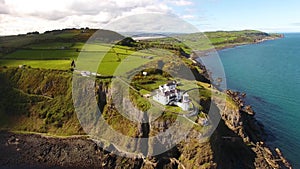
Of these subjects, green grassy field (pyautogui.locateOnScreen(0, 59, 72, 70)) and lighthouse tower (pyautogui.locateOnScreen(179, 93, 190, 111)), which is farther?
green grassy field (pyautogui.locateOnScreen(0, 59, 72, 70))

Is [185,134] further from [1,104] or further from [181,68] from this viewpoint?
[1,104]

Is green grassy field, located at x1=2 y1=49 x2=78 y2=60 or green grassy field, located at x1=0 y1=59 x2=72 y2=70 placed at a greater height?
green grassy field, located at x1=2 y1=49 x2=78 y2=60

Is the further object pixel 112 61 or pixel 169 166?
pixel 112 61

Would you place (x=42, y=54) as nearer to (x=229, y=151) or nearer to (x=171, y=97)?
(x=171, y=97)

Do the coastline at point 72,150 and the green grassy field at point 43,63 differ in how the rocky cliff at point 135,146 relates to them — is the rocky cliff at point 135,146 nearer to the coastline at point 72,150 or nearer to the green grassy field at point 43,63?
the coastline at point 72,150

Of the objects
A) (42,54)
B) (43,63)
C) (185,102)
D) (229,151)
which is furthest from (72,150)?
(42,54)

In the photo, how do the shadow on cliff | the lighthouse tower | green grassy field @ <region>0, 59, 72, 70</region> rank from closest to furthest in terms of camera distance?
1. the shadow on cliff
2. the lighthouse tower
3. green grassy field @ <region>0, 59, 72, 70</region>

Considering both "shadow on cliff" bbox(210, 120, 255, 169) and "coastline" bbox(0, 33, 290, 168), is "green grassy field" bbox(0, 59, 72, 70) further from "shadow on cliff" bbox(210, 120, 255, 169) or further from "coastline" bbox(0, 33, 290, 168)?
"shadow on cliff" bbox(210, 120, 255, 169)

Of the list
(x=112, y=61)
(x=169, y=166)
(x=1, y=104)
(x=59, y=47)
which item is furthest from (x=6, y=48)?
(x=169, y=166)

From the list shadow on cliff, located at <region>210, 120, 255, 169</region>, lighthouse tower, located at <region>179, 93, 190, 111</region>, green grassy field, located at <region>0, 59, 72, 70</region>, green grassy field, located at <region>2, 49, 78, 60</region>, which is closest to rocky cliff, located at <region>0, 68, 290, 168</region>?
shadow on cliff, located at <region>210, 120, 255, 169</region>
